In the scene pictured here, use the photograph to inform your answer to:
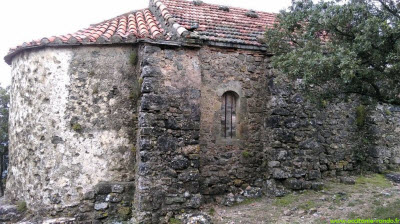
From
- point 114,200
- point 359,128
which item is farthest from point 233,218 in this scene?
point 359,128

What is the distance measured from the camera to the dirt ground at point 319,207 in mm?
7508

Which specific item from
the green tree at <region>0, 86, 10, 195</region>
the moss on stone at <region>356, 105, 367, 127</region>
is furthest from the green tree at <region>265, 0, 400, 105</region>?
the green tree at <region>0, 86, 10, 195</region>

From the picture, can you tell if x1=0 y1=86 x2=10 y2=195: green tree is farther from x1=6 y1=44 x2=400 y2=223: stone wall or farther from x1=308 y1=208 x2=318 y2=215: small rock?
x1=308 y1=208 x2=318 y2=215: small rock

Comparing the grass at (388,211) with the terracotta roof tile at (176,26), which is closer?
the grass at (388,211)

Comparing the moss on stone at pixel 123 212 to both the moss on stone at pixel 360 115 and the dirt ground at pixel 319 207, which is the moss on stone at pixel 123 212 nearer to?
the dirt ground at pixel 319 207

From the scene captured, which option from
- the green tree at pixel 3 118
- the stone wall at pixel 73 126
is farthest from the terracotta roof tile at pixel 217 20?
the green tree at pixel 3 118

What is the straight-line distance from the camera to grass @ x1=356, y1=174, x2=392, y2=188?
32.9 feet

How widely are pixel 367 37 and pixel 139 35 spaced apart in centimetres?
523

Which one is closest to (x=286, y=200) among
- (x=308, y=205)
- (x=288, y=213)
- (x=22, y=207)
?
(x=308, y=205)

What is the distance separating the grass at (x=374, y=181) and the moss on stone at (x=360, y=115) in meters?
1.68

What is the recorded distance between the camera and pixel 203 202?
8930 millimetres

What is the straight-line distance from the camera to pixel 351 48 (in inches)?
263

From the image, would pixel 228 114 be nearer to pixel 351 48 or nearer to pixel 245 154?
pixel 245 154

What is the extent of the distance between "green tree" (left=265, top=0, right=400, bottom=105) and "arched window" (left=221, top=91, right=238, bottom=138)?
2.17 m
